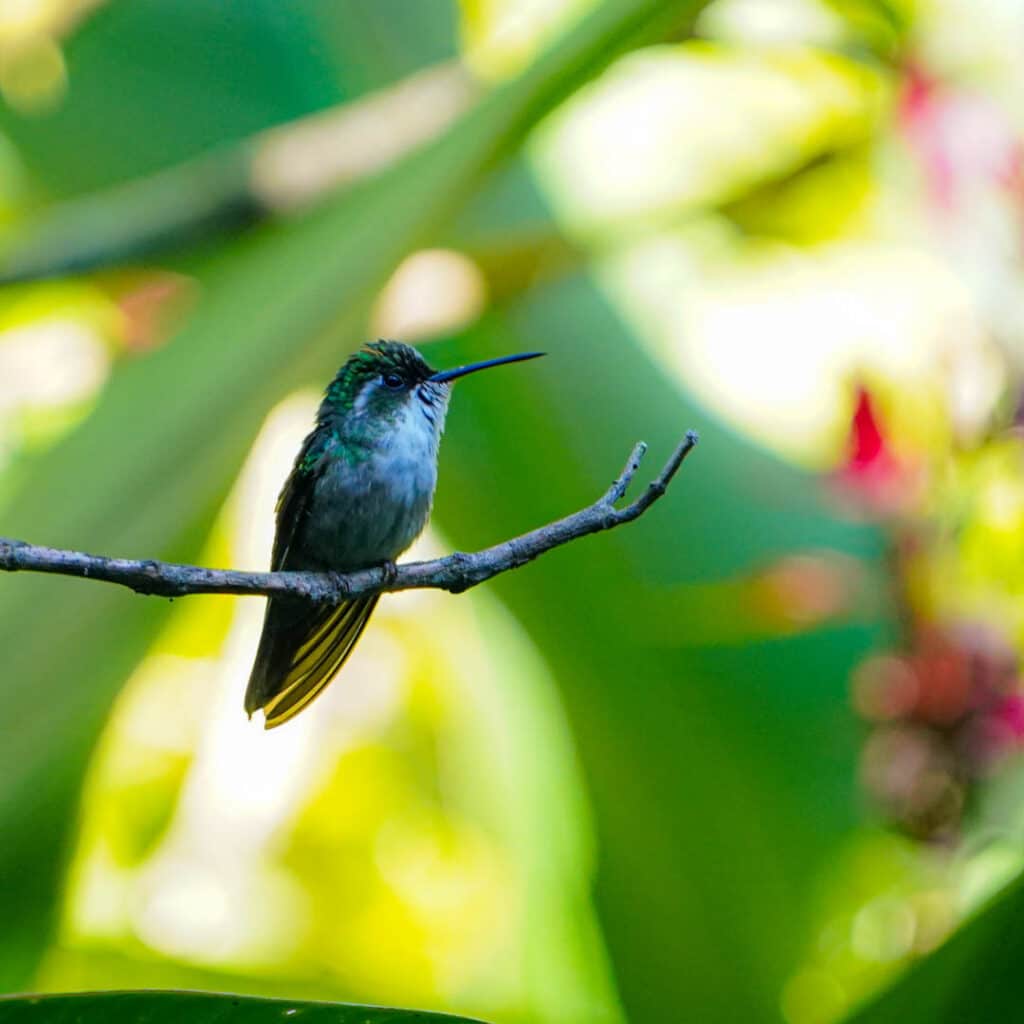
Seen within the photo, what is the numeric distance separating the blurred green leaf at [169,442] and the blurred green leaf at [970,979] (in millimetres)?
772

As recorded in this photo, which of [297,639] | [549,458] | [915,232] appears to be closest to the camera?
[297,639]

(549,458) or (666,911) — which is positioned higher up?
(549,458)

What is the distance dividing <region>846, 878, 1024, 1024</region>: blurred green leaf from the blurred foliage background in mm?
23

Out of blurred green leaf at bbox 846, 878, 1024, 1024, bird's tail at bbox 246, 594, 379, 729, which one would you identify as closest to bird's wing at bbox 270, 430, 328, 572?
bird's tail at bbox 246, 594, 379, 729

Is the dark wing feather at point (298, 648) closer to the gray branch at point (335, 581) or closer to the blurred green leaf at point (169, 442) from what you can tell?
the gray branch at point (335, 581)

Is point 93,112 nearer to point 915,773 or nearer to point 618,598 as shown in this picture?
point 618,598

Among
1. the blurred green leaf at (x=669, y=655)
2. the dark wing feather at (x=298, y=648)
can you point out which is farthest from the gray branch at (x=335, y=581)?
the blurred green leaf at (x=669, y=655)

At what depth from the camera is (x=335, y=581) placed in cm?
84

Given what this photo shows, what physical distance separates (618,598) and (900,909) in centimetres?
75

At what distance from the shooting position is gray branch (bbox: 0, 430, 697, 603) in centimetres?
67

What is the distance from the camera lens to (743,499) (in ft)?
8.63

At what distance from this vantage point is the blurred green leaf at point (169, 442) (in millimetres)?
1248

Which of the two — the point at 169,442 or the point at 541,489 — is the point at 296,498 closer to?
the point at 169,442

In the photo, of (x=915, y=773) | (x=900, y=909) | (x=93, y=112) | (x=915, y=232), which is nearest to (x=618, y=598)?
(x=900, y=909)
